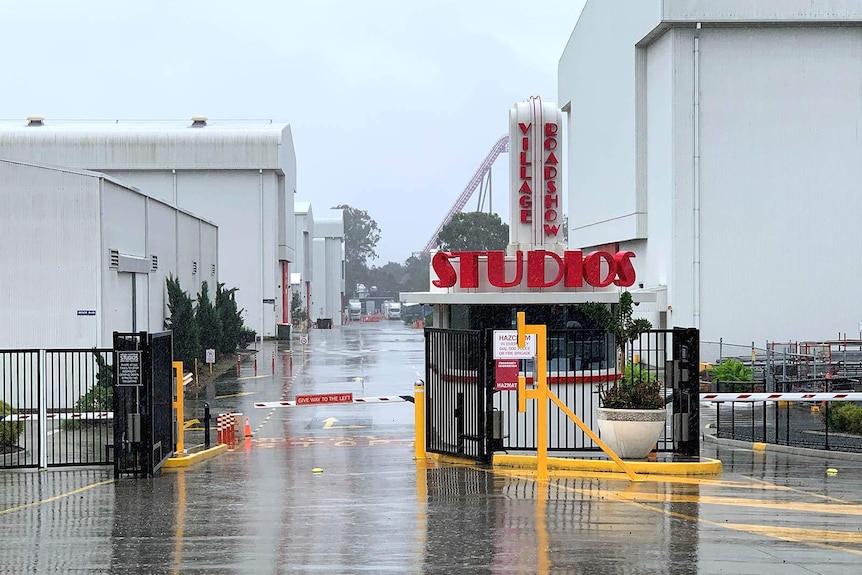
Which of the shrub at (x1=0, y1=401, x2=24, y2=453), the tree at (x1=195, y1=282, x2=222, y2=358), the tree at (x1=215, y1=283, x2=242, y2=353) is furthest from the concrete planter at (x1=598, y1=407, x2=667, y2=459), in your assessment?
the tree at (x1=215, y1=283, x2=242, y2=353)

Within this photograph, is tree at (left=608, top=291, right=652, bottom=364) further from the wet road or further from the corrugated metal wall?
the corrugated metal wall

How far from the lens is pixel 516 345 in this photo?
1616 centimetres

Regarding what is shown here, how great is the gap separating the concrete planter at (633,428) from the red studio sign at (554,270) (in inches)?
310

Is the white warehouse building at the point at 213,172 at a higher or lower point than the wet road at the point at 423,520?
higher

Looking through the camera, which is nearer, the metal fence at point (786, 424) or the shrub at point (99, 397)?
the shrub at point (99, 397)

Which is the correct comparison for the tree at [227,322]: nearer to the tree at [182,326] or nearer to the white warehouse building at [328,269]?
the tree at [182,326]

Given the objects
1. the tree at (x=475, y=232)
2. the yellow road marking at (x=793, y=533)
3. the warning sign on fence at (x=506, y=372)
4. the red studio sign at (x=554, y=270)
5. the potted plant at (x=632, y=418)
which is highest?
the tree at (x=475, y=232)

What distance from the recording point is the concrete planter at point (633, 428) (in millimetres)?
16469

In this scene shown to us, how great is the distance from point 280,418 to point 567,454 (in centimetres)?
1493

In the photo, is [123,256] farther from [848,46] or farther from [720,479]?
[848,46]

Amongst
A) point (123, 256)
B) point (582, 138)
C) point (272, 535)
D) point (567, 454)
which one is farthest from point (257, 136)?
point (272, 535)

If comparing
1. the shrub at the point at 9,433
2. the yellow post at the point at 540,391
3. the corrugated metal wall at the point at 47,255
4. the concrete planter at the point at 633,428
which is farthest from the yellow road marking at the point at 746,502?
the corrugated metal wall at the point at 47,255

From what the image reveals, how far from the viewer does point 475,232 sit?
5753 inches

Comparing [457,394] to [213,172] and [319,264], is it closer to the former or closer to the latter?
[213,172]
